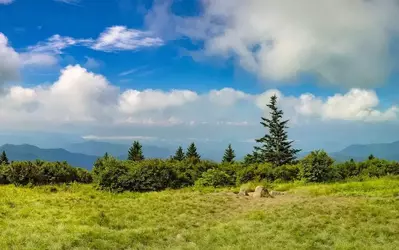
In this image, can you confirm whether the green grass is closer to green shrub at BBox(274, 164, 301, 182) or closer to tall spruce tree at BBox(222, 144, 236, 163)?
green shrub at BBox(274, 164, 301, 182)

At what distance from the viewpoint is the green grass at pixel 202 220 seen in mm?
15125

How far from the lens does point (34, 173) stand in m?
31.4

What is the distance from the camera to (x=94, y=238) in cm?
1534

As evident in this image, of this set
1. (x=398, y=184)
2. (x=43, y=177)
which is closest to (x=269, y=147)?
(x=398, y=184)

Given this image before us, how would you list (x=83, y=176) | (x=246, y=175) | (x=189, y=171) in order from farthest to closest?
(x=83, y=176), (x=189, y=171), (x=246, y=175)

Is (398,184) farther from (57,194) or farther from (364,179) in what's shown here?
(57,194)

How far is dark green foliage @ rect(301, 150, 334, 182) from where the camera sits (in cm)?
3369

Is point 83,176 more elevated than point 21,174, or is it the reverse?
point 21,174

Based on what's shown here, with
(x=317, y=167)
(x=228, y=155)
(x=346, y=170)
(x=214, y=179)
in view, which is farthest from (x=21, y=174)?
(x=228, y=155)

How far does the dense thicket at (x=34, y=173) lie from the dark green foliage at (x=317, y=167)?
67.7 ft

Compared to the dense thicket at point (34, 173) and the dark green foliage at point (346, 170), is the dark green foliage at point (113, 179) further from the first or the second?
the dark green foliage at point (346, 170)

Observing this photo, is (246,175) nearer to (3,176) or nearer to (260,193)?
(260,193)

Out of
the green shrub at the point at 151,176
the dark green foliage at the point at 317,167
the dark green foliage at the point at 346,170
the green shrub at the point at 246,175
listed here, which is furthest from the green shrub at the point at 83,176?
the dark green foliage at the point at 346,170

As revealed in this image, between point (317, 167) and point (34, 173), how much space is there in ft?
76.3
